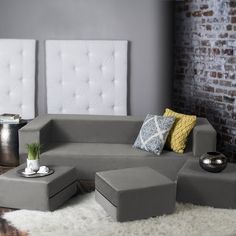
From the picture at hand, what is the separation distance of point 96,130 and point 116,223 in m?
1.77

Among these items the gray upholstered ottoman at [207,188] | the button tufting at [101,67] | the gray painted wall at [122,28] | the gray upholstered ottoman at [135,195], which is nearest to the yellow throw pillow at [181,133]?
the gray upholstered ottoman at [207,188]

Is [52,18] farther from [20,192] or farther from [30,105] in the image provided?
[20,192]

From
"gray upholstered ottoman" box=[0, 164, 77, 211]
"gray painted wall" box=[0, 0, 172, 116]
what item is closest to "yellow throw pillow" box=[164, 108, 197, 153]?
"gray painted wall" box=[0, 0, 172, 116]

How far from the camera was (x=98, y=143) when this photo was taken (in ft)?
18.9

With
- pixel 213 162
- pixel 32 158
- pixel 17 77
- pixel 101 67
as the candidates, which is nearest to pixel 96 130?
pixel 101 67

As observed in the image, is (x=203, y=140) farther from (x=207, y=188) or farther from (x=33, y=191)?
(x=33, y=191)

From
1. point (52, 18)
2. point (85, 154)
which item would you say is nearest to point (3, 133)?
point (85, 154)

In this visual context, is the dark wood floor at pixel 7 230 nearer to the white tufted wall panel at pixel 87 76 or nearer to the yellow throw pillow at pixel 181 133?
the yellow throw pillow at pixel 181 133

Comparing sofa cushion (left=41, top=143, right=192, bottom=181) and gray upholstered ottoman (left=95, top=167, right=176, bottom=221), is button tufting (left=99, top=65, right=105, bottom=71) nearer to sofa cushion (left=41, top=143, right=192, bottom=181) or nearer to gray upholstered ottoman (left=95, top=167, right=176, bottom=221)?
sofa cushion (left=41, top=143, right=192, bottom=181)

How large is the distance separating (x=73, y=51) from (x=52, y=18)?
1.71 ft

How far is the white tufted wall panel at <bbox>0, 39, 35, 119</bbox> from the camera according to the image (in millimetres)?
6348

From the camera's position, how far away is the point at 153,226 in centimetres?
413

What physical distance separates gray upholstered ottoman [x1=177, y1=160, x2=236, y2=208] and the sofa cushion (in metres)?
0.48

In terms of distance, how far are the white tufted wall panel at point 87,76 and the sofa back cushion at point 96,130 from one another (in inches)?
23.0
